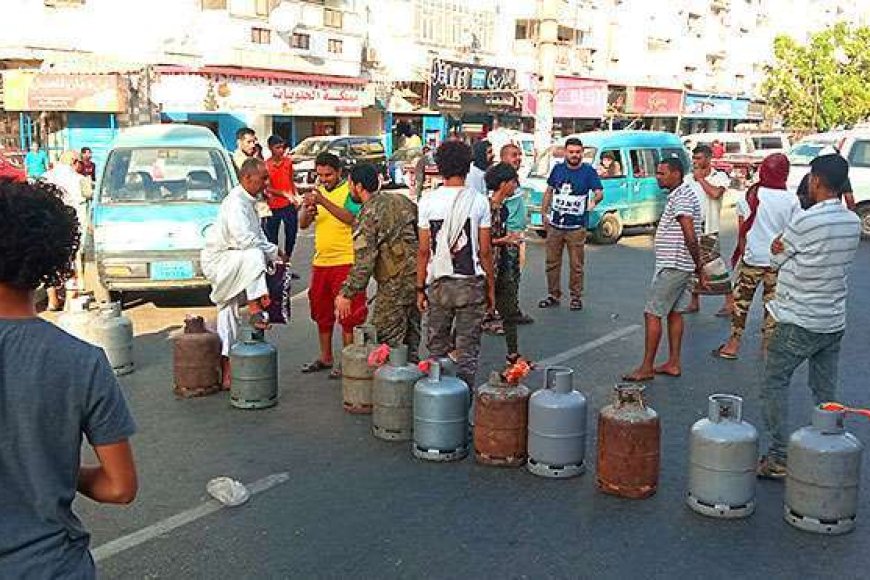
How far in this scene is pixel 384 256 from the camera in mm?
6367

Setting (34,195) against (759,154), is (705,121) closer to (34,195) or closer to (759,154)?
(759,154)

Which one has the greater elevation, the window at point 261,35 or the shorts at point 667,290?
the window at point 261,35

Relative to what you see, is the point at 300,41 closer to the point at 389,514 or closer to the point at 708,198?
the point at 708,198

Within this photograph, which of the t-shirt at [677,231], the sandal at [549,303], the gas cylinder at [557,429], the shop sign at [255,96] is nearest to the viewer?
the gas cylinder at [557,429]

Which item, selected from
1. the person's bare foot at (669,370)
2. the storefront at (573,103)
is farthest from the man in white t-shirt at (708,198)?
the storefront at (573,103)

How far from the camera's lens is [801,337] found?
4.96m

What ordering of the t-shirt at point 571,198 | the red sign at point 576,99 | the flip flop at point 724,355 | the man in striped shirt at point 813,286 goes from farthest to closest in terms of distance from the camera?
1. the red sign at point 576,99
2. the t-shirt at point 571,198
3. the flip flop at point 724,355
4. the man in striped shirt at point 813,286

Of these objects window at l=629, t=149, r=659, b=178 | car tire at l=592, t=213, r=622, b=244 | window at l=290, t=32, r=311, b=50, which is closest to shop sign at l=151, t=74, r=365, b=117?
window at l=290, t=32, r=311, b=50

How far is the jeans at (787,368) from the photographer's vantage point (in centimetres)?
498

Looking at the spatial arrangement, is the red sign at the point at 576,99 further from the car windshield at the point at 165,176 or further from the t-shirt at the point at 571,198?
the car windshield at the point at 165,176

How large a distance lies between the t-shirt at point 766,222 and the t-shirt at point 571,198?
2565 mm

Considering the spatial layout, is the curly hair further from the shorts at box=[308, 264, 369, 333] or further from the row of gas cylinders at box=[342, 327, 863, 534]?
the shorts at box=[308, 264, 369, 333]

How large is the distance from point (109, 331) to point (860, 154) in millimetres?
14678

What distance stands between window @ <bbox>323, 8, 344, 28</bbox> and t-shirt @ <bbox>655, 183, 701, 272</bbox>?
26.7 metres
